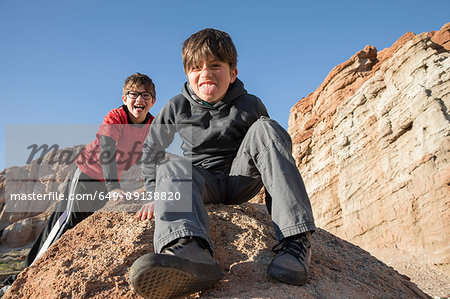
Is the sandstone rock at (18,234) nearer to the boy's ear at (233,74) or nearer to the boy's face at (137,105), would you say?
the boy's face at (137,105)

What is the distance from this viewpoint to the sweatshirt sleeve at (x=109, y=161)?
145 inches

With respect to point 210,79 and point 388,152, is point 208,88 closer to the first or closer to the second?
point 210,79

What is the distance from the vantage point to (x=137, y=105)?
4270mm

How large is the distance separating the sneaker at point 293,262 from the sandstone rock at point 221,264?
50 millimetres

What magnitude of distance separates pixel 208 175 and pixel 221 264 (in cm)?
73

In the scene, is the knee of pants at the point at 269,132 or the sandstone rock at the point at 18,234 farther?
the sandstone rock at the point at 18,234

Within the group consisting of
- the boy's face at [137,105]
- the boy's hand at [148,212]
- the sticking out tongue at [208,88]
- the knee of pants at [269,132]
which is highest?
the boy's face at [137,105]

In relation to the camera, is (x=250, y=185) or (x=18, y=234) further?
(x=18, y=234)

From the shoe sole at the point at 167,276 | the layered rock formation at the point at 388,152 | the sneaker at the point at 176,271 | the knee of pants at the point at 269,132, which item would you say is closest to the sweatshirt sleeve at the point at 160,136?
the knee of pants at the point at 269,132

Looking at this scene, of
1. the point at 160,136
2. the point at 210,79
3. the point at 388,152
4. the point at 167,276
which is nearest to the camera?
the point at 167,276

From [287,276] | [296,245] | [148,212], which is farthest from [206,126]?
[287,276]

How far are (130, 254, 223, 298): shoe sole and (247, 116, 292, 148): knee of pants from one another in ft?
3.12

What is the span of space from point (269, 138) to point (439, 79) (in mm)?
10886

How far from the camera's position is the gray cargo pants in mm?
1817
